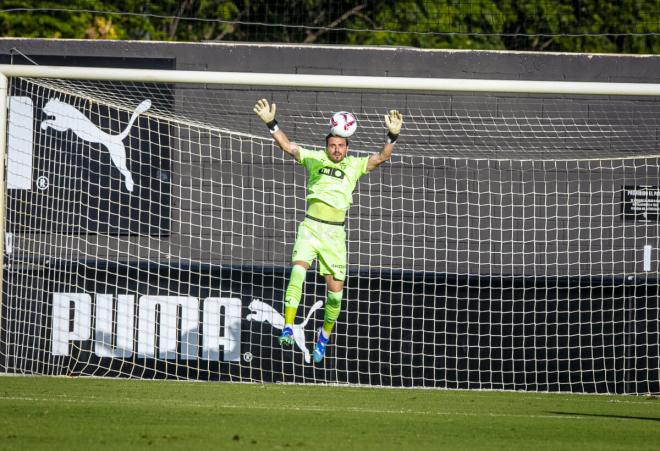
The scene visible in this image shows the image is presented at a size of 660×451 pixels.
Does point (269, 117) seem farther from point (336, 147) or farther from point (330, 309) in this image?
point (330, 309)

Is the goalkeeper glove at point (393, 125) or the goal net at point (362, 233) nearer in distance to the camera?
the goalkeeper glove at point (393, 125)

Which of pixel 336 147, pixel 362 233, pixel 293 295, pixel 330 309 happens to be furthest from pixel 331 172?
pixel 362 233

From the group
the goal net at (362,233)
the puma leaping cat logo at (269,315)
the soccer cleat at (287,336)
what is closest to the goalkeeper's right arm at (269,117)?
the soccer cleat at (287,336)

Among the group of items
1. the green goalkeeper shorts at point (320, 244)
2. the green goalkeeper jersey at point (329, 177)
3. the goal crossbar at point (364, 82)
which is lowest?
the green goalkeeper shorts at point (320, 244)

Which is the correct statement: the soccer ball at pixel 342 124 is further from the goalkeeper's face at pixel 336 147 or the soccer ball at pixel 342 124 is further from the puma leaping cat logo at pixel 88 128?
the puma leaping cat logo at pixel 88 128

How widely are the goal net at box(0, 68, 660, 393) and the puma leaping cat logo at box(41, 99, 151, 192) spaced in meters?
0.02

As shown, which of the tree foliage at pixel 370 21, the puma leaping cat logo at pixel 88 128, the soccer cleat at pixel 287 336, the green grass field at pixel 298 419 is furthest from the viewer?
the tree foliage at pixel 370 21

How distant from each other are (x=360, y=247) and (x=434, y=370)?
5.36ft

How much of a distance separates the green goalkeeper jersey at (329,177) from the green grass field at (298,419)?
1800 mm

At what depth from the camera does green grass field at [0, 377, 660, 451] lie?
667 cm

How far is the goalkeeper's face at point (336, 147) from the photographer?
10.1 meters

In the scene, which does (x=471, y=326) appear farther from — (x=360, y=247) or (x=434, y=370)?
(x=360, y=247)

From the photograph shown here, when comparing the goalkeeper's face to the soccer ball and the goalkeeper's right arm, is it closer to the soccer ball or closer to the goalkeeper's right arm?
the soccer ball

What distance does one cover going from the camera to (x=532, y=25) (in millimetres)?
28766
